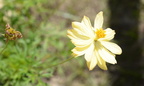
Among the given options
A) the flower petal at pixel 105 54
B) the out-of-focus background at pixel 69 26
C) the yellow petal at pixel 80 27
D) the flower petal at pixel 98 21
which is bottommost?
the flower petal at pixel 105 54

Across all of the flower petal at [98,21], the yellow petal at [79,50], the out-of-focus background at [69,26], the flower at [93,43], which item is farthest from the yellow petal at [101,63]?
the out-of-focus background at [69,26]

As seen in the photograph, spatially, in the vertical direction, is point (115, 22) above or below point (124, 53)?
above

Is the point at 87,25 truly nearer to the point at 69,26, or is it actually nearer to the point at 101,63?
the point at 101,63

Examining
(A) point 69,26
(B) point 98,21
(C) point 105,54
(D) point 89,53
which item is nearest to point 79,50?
(D) point 89,53

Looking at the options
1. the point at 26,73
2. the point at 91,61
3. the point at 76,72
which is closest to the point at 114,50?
the point at 91,61

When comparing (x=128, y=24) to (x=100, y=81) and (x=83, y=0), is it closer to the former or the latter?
(x=83, y=0)

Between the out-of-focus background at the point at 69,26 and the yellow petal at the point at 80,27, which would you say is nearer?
the yellow petal at the point at 80,27

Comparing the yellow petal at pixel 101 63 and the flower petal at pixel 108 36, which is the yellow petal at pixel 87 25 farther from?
the yellow petal at pixel 101 63
